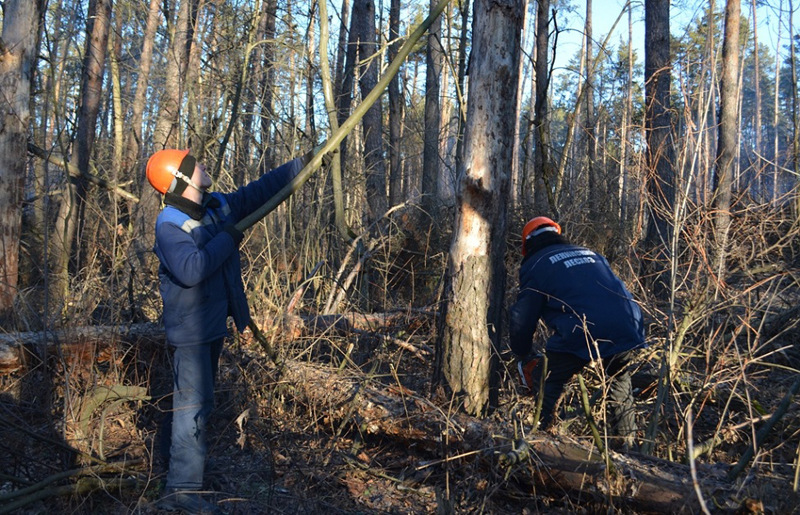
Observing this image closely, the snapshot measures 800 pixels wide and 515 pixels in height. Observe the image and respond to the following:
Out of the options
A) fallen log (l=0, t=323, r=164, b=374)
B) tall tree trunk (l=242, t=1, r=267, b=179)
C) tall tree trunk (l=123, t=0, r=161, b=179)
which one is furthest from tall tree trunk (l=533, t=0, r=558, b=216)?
tall tree trunk (l=123, t=0, r=161, b=179)

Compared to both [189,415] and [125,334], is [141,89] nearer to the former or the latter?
[125,334]

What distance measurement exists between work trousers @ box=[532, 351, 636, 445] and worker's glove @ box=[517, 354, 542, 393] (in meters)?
0.04

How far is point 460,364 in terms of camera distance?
Result: 13.6ft

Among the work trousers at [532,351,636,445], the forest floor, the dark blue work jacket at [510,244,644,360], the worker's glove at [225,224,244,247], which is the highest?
the worker's glove at [225,224,244,247]

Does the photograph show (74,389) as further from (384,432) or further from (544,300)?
(544,300)

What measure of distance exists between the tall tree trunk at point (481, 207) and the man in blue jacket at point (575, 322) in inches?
11.8

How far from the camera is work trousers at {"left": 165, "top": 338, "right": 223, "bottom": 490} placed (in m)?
3.53

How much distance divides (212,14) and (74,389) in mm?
6333

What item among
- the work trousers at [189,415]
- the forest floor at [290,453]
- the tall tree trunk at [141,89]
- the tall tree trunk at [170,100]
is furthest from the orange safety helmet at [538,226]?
the tall tree trunk at [141,89]

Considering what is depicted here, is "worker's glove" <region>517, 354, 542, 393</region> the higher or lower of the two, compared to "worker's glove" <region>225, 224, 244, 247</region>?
lower

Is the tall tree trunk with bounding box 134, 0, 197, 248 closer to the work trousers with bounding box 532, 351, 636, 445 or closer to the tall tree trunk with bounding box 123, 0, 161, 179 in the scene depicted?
the tall tree trunk with bounding box 123, 0, 161, 179

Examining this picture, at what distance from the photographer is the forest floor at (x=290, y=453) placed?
339cm

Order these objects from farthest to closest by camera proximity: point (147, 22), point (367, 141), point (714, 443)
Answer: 1. point (147, 22)
2. point (367, 141)
3. point (714, 443)

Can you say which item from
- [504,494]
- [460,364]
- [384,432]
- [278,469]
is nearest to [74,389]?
[278,469]
